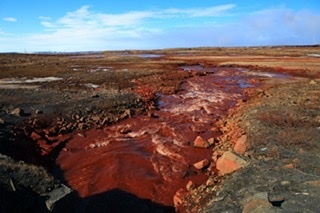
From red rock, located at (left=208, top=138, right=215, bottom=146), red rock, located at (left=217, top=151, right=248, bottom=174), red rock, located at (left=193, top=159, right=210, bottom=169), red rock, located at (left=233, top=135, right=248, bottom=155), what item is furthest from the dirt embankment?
Result: red rock, located at (left=193, top=159, right=210, bottom=169)

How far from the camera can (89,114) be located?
16062 millimetres

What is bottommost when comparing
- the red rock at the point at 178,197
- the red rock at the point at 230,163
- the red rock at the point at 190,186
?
the red rock at the point at 178,197

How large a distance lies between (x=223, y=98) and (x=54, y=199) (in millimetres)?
15732

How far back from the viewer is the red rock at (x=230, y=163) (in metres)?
9.51

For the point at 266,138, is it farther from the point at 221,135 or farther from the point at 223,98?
the point at 223,98

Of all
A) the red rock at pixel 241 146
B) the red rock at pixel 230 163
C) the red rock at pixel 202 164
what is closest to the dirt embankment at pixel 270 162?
the red rock at pixel 241 146

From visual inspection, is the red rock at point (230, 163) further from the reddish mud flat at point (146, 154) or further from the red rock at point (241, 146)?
the red rock at point (241, 146)

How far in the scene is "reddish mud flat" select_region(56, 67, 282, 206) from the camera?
1002cm

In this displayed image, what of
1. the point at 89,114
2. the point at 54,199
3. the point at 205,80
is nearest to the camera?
the point at 54,199

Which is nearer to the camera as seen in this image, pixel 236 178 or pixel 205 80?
pixel 236 178

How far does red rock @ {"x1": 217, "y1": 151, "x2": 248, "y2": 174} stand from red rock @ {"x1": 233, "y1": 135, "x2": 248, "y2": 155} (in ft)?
3.16

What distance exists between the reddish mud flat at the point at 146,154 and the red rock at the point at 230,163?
64 cm

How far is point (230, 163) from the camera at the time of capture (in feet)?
32.0

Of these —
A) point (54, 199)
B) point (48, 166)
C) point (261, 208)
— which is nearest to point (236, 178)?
point (261, 208)
